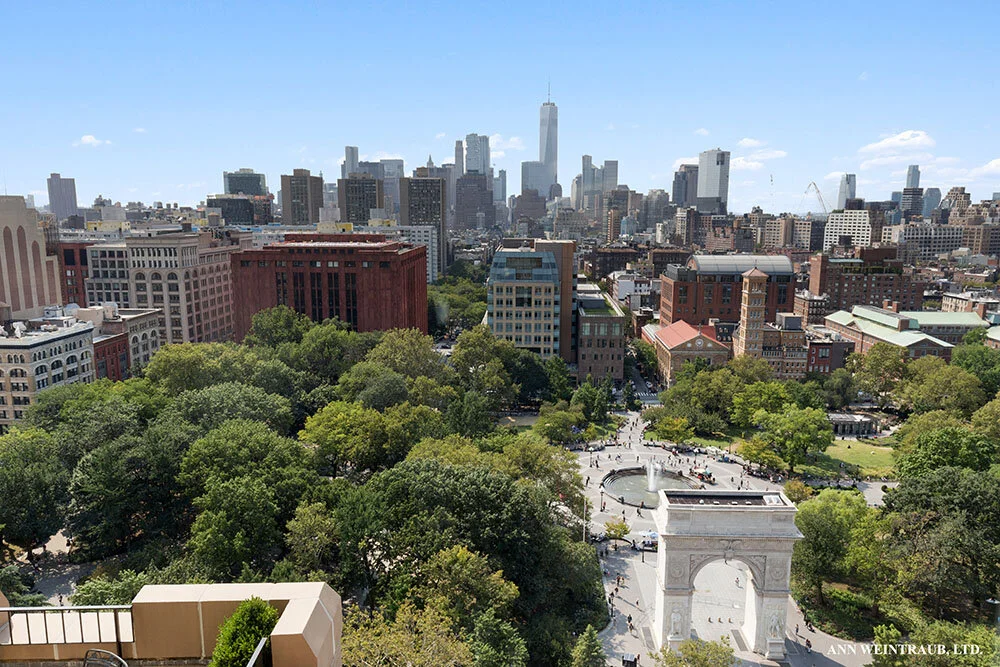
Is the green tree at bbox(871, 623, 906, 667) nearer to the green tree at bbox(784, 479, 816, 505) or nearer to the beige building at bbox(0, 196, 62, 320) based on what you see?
the green tree at bbox(784, 479, 816, 505)

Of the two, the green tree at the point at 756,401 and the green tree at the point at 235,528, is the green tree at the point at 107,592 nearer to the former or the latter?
the green tree at the point at 235,528

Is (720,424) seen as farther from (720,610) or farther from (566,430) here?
(720,610)

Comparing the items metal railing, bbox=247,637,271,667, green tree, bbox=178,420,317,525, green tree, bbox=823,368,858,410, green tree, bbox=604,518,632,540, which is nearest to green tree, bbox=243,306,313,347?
green tree, bbox=178,420,317,525

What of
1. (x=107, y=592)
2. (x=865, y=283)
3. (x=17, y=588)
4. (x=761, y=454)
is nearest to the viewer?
Result: (x=107, y=592)

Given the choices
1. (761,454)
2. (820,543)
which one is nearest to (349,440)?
(820,543)

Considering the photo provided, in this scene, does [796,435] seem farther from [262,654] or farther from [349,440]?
[262,654]

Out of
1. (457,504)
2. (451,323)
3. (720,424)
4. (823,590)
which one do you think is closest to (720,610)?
(823,590)
